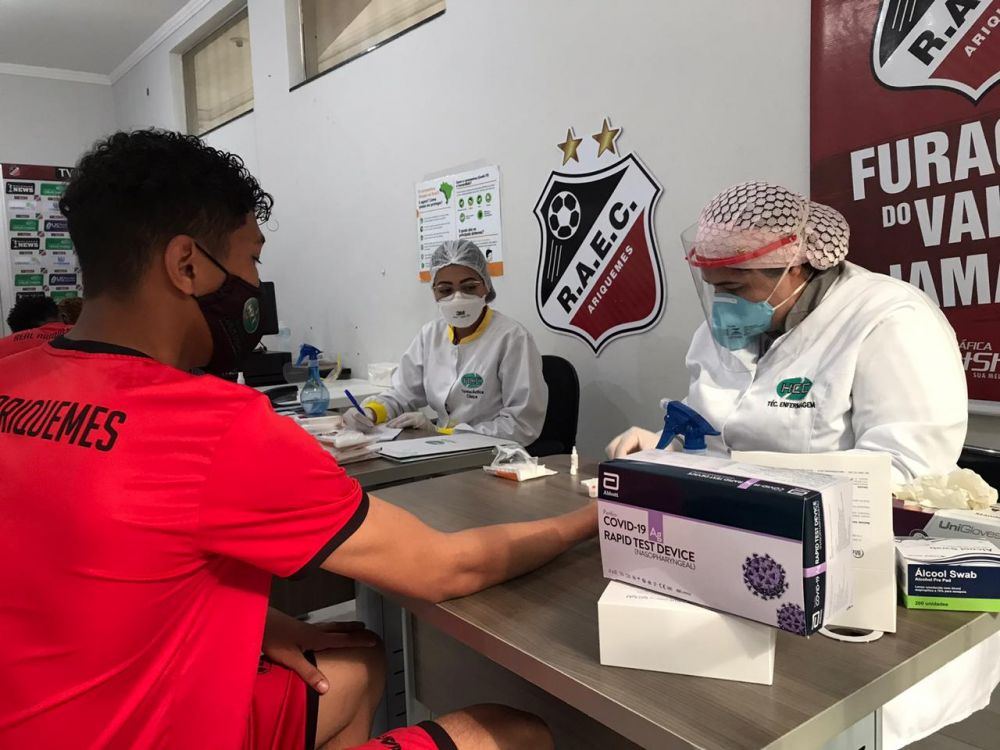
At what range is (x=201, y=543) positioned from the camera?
0.81 m

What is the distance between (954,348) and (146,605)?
1.44m

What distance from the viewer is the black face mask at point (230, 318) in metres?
1.02

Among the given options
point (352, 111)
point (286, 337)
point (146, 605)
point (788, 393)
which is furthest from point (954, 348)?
point (286, 337)

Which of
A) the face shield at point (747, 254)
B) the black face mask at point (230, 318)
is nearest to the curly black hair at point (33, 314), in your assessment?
the black face mask at point (230, 318)

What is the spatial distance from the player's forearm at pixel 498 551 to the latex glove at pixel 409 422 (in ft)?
4.62

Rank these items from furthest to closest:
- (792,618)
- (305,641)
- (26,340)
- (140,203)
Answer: (26,340) → (305,641) → (140,203) → (792,618)

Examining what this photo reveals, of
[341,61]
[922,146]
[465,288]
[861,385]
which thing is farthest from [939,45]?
[341,61]

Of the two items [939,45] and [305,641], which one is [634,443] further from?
[939,45]

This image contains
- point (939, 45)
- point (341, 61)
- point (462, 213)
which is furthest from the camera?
point (341, 61)

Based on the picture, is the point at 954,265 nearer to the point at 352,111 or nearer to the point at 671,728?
the point at 671,728

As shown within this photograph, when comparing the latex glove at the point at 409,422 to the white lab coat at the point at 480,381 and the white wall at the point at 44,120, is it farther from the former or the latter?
the white wall at the point at 44,120

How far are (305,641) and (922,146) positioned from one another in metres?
1.82

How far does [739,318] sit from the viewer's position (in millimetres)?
1596

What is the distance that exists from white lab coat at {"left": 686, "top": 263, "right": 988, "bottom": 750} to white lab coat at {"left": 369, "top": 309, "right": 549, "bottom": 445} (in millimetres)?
946
